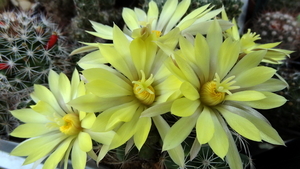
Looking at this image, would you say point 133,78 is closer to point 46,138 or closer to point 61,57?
point 46,138

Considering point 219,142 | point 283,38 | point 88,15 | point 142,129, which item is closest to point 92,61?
point 142,129

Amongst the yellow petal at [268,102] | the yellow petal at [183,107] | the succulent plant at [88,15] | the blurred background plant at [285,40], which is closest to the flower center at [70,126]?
the yellow petal at [183,107]

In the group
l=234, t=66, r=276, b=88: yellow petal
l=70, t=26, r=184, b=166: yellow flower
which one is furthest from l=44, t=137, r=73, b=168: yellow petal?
l=234, t=66, r=276, b=88: yellow petal

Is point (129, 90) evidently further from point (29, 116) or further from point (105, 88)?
point (29, 116)

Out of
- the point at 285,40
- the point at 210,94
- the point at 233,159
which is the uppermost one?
the point at 210,94

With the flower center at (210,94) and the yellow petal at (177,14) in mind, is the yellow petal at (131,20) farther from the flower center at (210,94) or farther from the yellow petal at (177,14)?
the flower center at (210,94)

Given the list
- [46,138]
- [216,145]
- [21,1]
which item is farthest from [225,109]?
[21,1]
